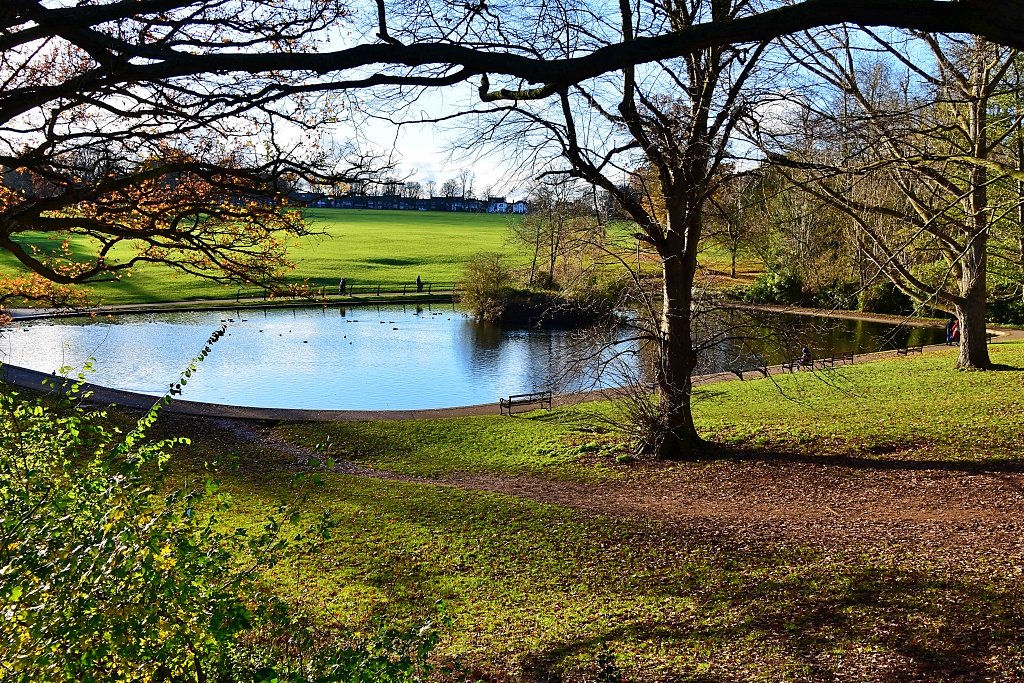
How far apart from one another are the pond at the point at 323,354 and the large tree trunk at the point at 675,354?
4.58 metres

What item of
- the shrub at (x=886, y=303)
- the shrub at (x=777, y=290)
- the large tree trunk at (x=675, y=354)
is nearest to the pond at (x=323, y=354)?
the shrub at (x=886, y=303)

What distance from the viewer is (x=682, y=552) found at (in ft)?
30.5

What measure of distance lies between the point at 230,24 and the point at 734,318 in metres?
10.1

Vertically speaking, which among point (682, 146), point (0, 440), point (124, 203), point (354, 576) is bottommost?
point (354, 576)

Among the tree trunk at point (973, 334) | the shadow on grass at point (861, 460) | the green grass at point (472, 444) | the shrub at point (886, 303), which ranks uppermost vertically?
the shrub at point (886, 303)

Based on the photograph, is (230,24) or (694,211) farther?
(694,211)

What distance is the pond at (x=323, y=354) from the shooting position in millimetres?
26000

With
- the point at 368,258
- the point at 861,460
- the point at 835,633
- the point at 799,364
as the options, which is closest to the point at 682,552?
the point at 835,633

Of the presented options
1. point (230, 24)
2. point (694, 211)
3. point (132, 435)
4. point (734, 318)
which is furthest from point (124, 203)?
point (734, 318)

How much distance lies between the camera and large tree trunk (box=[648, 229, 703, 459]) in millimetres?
14174

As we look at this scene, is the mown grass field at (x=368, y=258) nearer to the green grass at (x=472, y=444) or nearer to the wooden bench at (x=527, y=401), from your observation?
→ the wooden bench at (x=527, y=401)

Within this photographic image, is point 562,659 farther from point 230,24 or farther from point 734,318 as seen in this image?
point 734,318

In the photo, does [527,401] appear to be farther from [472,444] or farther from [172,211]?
[172,211]

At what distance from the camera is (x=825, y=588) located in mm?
7723
